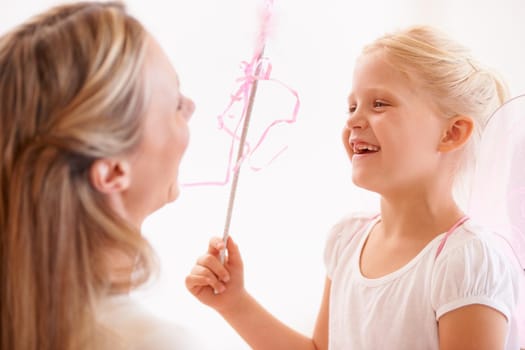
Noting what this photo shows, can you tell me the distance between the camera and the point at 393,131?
36.1 inches

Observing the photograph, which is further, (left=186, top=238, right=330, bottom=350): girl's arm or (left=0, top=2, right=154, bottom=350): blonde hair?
(left=186, top=238, right=330, bottom=350): girl's arm

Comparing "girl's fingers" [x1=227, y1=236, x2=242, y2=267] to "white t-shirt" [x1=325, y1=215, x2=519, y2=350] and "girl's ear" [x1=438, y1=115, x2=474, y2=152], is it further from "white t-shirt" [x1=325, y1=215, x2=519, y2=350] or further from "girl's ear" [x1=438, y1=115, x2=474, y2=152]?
"girl's ear" [x1=438, y1=115, x2=474, y2=152]

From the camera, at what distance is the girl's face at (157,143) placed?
2.28 feet

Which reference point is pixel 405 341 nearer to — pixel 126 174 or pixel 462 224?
pixel 462 224

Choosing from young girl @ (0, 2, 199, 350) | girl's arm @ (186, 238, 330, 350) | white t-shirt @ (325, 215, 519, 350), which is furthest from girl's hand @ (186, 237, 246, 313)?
young girl @ (0, 2, 199, 350)

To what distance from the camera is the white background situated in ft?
3.61

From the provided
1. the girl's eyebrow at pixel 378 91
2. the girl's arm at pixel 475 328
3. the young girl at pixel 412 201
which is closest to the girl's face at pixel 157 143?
the young girl at pixel 412 201

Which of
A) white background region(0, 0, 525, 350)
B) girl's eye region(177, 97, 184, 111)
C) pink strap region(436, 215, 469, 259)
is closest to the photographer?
girl's eye region(177, 97, 184, 111)

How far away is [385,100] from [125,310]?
508 millimetres

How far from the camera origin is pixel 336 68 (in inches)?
51.4

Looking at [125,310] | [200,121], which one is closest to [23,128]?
[125,310]

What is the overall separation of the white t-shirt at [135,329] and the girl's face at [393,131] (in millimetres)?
410

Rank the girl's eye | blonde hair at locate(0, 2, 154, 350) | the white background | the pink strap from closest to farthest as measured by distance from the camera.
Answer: blonde hair at locate(0, 2, 154, 350) < the girl's eye < the pink strap < the white background

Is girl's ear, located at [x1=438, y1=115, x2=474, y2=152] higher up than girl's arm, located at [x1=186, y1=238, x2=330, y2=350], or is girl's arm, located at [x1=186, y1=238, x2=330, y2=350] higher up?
girl's ear, located at [x1=438, y1=115, x2=474, y2=152]
